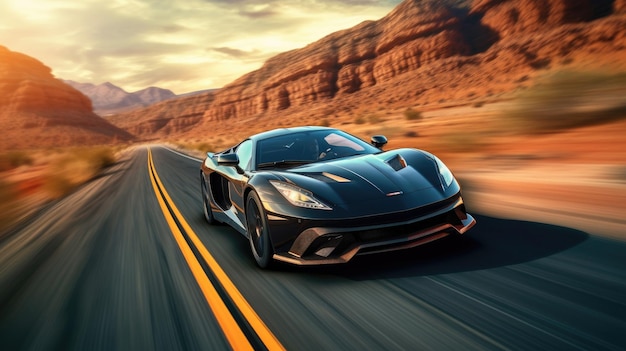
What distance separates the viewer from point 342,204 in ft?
12.9

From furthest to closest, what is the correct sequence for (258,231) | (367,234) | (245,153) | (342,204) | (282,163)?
(245,153), (282,163), (258,231), (342,204), (367,234)

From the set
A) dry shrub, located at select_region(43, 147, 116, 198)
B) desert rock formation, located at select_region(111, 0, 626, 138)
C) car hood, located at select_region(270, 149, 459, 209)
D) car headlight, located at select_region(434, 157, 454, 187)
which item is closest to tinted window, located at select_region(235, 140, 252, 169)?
car hood, located at select_region(270, 149, 459, 209)

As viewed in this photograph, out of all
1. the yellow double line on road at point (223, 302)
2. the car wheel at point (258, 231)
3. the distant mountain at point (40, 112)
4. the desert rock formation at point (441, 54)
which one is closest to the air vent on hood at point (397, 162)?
the car wheel at point (258, 231)

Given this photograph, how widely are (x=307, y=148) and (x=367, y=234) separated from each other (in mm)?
2216

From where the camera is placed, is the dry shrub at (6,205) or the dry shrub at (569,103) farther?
the dry shrub at (569,103)

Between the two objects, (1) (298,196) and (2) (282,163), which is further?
(2) (282,163)

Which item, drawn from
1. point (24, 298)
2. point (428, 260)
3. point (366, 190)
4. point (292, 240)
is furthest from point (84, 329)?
point (428, 260)

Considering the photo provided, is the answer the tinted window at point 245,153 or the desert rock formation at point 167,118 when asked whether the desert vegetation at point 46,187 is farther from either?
the desert rock formation at point 167,118

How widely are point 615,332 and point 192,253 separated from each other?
4218 mm

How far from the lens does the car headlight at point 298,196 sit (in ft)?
13.2

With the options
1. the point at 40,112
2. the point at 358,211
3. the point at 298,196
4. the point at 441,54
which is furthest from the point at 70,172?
the point at 40,112

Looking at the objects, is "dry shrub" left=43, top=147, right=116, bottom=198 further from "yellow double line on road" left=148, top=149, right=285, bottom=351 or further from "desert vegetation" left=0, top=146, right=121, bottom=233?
"yellow double line on road" left=148, top=149, right=285, bottom=351

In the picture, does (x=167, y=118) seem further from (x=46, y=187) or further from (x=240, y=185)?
(x=240, y=185)

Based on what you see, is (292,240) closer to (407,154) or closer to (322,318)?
(322,318)
